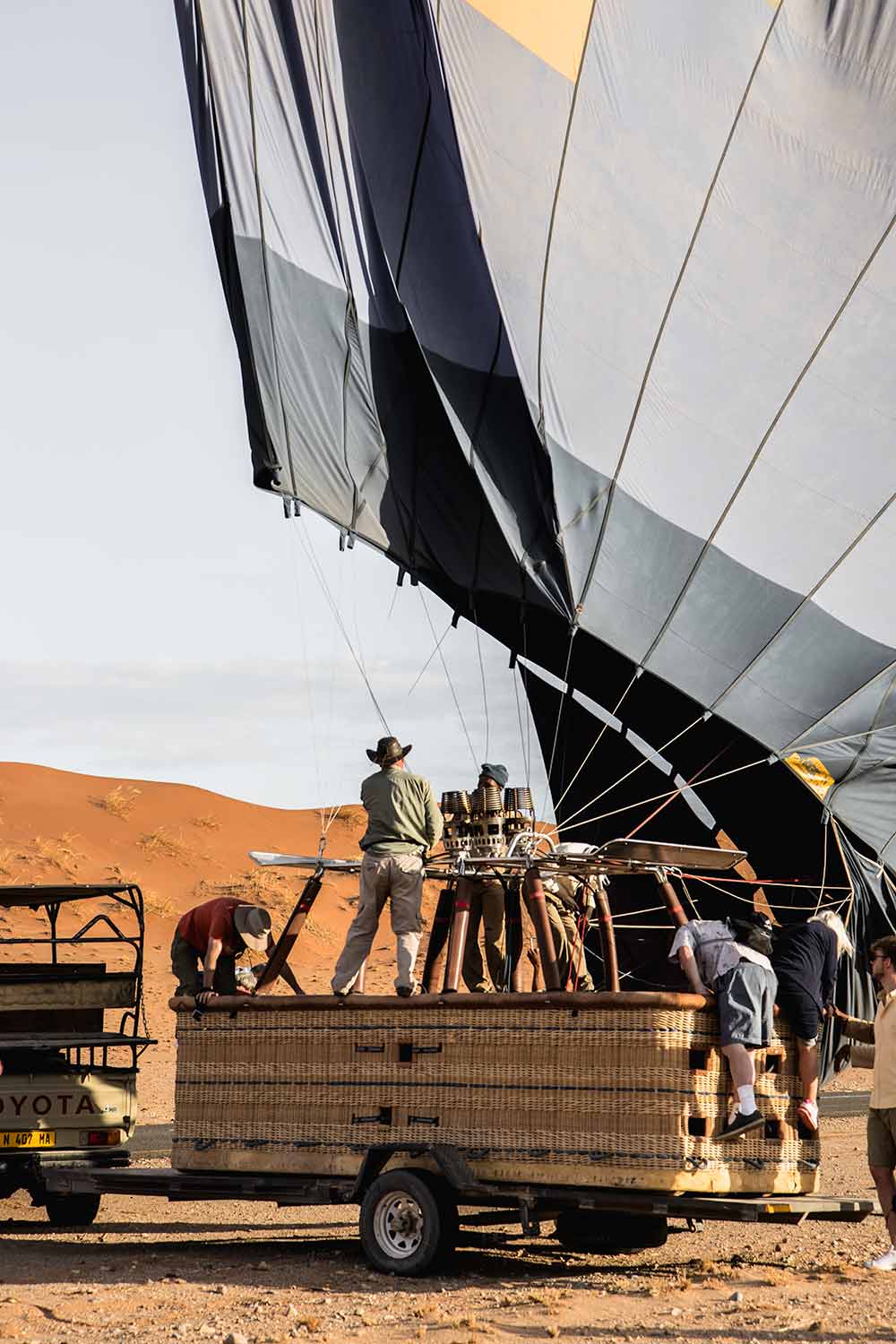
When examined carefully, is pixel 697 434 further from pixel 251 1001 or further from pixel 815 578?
pixel 251 1001

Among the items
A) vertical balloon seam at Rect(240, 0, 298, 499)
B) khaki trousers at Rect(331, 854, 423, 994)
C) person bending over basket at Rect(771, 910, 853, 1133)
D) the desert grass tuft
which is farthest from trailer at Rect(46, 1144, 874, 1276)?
the desert grass tuft

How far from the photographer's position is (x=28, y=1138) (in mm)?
11312

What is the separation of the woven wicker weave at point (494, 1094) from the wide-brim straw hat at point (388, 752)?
163 centimetres

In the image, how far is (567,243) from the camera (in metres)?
14.9

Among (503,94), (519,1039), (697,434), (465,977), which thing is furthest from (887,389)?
(519,1039)

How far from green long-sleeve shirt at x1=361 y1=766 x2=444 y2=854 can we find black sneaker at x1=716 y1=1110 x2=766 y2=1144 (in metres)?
2.64

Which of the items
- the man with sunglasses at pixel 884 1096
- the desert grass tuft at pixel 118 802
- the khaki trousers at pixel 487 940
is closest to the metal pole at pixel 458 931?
the khaki trousers at pixel 487 940

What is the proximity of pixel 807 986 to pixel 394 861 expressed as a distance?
8.21 feet

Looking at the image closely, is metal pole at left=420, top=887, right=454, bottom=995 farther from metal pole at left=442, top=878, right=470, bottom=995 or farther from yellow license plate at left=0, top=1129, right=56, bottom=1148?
yellow license plate at left=0, top=1129, right=56, bottom=1148

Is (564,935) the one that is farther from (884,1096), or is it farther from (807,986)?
(884,1096)

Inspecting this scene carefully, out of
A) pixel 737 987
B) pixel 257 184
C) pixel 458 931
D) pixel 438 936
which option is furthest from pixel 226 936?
pixel 257 184

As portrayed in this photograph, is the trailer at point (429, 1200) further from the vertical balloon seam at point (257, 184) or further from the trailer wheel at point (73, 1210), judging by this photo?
the vertical balloon seam at point (257, 184)

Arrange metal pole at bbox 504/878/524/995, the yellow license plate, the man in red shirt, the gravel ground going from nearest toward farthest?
the gravel ground < metal pole at bbox 504/878/524/995 < the man in red shirt < the yellow license plate

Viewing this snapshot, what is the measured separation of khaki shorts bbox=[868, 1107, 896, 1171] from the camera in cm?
915
